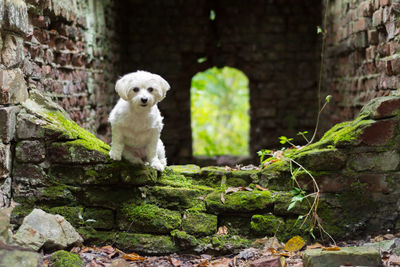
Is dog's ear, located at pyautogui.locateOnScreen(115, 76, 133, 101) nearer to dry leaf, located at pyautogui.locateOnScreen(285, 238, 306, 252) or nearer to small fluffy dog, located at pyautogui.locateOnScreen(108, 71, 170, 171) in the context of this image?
small fluffy dog, located at pyautogui.locateOnScreen(108, 71, 170, 171)

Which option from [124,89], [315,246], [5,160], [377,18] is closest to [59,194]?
[5,160]

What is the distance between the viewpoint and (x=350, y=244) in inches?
127

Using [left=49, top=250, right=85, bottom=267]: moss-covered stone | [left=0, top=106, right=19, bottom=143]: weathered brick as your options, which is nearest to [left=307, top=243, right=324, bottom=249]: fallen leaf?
[left=49, top=250, right=85, bottom=267]: moss-covered stone

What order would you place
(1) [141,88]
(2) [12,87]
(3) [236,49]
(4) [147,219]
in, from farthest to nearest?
1. (3) [236,49]
2. (4) [147,219]
3. (2) [12,87]
4. (1) [141,88]

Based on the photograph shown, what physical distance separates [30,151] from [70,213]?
54 centimetres

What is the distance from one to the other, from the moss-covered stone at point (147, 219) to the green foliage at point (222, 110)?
749 cm

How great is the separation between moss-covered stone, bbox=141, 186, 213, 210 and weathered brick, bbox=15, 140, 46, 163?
0.79m

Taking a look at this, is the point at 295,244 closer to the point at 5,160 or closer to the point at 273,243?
the point at 273,243

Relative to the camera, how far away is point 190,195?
3408 mm

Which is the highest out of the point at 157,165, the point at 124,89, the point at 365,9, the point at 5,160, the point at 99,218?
the point at 365,9

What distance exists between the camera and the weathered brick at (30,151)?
323 centimetres

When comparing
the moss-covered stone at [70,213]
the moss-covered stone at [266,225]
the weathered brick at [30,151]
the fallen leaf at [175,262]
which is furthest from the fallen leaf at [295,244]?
the weathered brick at [30,151]

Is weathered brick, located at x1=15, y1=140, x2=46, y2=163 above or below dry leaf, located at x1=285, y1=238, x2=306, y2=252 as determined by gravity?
above

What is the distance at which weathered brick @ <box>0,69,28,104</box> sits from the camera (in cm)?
305
